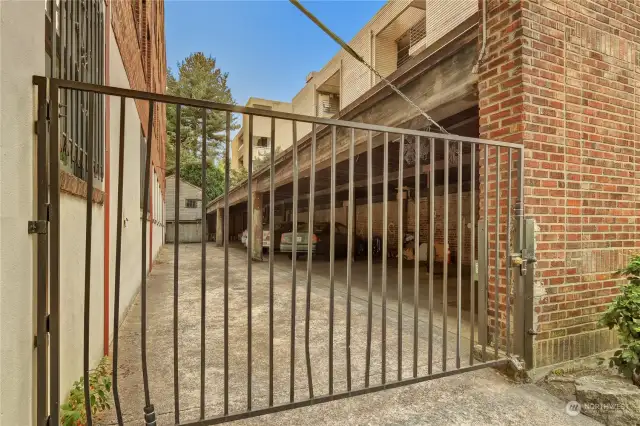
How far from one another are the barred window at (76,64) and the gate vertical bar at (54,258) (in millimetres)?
136

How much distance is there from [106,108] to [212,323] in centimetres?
256

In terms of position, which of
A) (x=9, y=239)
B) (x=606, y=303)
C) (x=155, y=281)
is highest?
(x=9, y=239)

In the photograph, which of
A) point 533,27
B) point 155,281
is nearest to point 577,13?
point 533,27

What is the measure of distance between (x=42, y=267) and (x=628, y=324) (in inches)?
141

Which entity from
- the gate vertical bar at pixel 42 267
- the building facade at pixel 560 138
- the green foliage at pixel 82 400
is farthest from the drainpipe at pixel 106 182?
the building facade at pixel 560 138

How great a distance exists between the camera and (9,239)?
1265 millimetres

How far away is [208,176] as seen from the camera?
91.4 feet

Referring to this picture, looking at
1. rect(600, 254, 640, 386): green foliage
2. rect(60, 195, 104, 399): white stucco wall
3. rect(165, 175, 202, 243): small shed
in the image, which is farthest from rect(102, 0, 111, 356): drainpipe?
rect(165, 175, 202, 243): small shed

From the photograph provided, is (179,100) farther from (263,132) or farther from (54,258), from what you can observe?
(263,132)

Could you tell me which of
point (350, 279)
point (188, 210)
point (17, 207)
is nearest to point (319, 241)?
point (350, 279)

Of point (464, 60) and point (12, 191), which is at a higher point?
point (464, 60)

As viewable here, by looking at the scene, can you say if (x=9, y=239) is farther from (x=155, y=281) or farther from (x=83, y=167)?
(x=155, y=281)

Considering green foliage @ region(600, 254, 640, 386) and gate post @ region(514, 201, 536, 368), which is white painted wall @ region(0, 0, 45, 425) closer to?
gate post @ region(514, 201, 536, 368)

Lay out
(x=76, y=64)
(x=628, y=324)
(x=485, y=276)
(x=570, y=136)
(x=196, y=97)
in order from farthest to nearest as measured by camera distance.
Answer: (x=196, y=97) < (x=570, y=136) < (x=485, y=276) < (x=628, y=324) < (x=76, y=64)
